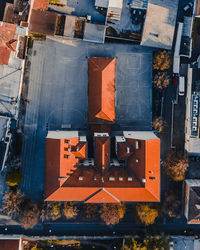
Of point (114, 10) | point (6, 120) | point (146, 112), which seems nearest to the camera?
point (6, 120)

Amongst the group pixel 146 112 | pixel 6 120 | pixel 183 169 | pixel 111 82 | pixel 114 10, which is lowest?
pixel 183 169

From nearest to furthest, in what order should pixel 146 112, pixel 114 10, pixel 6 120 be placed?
pixel 6 120 < pixel 114 10 < pixel 146 112

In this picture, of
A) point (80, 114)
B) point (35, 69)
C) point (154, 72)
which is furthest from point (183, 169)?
point (35, 69)

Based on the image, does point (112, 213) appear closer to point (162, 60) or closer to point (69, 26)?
point (162, 60)

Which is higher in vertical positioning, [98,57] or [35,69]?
[98,57]

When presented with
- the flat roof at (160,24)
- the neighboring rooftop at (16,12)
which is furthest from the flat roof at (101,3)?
the neighboring rooftop at (16,12)

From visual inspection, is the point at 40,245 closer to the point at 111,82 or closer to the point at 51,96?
the point at 51,96
